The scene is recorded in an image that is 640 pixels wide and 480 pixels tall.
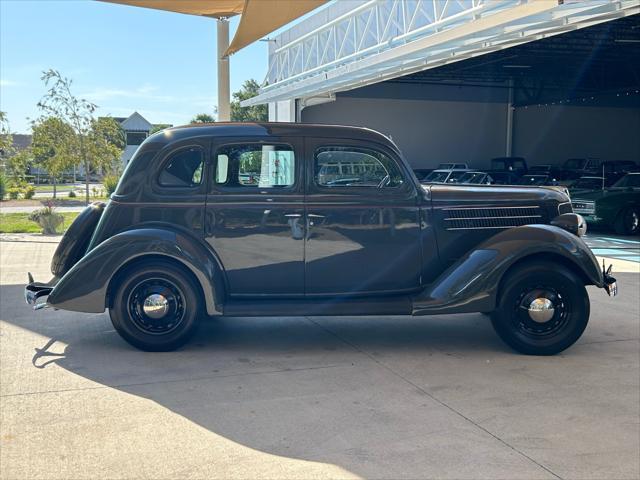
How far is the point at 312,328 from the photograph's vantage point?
657 centimetres

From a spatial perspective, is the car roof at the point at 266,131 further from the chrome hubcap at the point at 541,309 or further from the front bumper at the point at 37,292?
the chrome hubcap at the point at 541,309

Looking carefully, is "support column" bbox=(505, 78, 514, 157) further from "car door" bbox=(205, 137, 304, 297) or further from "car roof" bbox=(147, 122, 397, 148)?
"car door" bbox=(205, 137, 304, 297)

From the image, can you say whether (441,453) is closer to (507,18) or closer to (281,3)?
(281,3)

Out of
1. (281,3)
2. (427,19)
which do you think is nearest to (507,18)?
(427,19)

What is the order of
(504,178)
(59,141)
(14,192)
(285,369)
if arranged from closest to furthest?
(285,369)
(59,141)
(504,178)
(14,192)

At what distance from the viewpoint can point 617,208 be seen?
15586 millimetres

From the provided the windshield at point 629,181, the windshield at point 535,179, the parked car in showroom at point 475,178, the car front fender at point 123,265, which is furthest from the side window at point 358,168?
the windshield at point 535,179

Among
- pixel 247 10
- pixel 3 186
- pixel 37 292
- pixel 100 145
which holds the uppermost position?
pixel 247 10

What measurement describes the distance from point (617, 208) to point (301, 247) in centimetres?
1240

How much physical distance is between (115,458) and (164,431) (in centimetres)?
42

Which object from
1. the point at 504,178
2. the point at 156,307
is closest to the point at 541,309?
the point at 156,307

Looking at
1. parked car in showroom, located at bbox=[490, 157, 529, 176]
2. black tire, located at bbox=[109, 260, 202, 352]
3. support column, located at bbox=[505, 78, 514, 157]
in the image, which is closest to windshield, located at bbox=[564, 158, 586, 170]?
parked car in showroom, located at bbox=[490, 157, 529, 176]

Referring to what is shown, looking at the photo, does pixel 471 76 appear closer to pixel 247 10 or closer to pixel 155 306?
pixel 247 10

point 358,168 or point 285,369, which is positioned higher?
point 358,168
